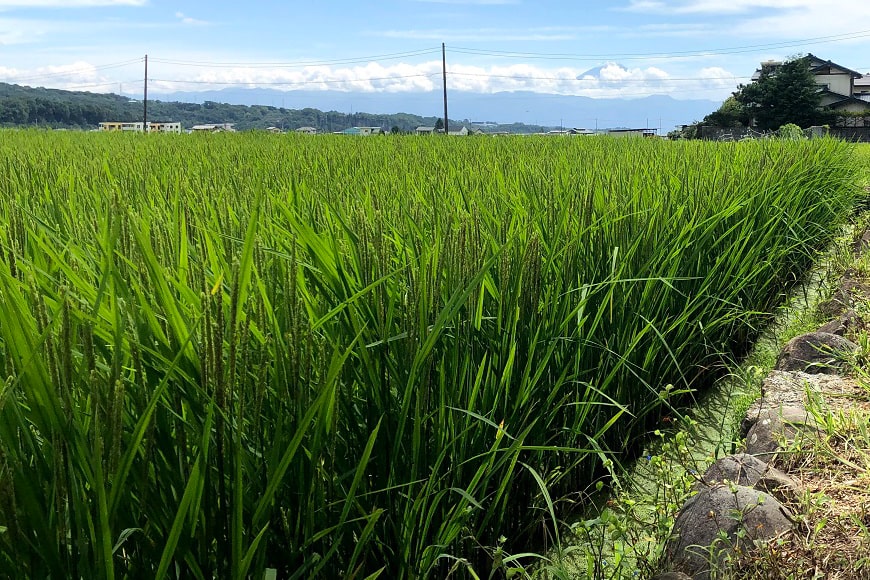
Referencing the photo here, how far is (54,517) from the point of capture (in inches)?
40.6

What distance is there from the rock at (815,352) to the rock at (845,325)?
162 millimetres

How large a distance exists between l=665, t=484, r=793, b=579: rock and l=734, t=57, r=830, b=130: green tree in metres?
45.7

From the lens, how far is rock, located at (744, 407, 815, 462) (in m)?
2.15

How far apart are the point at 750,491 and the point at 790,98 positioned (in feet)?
156

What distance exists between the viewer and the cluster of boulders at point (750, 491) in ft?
5.43

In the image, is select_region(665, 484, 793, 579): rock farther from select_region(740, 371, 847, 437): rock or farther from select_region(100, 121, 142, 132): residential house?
select_region(100, 121, 142, 132): residential house

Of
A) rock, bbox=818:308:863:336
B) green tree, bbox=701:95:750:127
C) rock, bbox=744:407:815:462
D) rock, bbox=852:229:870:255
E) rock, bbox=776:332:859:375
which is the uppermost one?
green tree, bbox=701:95:750:127

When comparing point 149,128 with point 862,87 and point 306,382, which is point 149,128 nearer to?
point 306,382

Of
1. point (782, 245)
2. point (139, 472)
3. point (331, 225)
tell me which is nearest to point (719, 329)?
point (782, 245)

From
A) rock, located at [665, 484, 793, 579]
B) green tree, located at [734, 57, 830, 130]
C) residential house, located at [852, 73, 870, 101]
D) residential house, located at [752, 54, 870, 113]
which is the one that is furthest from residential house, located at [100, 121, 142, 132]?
residential house, located at [852, 73, 870, 101]

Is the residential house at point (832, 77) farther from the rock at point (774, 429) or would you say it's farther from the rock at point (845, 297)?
the rock at point (774, 429)

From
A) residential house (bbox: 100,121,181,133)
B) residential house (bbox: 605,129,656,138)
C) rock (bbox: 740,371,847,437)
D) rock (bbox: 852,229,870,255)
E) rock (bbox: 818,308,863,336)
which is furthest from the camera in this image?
residential house (bbox: 100,121,181,133)

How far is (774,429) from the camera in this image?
87.0 inches

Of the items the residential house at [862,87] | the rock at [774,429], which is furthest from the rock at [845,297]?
the residential house at [862,87]
